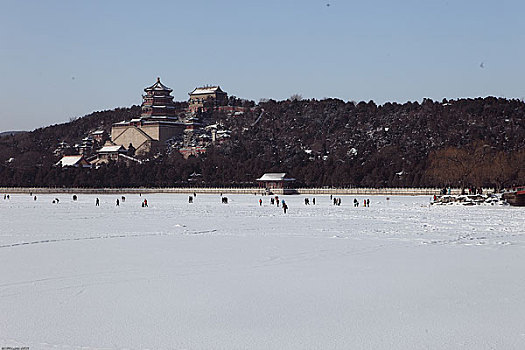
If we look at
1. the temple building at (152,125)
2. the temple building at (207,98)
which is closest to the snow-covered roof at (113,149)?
the temple building at (152,125)

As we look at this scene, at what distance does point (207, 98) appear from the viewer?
509 ft

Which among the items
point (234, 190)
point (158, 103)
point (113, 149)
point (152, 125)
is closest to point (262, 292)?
point (234, 190)

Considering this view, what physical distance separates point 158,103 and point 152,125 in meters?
6.93

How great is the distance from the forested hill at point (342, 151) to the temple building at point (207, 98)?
5039 mm

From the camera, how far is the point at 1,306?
472 inches

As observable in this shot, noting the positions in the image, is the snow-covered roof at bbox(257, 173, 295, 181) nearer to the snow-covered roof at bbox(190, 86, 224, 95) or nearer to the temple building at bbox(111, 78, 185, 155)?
the temple building at bbox(111, 78, 185, 155)

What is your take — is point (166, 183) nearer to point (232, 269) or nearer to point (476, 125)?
point (476, 125)

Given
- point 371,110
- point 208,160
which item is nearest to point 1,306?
point 208,160

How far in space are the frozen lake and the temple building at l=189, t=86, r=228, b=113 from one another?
131 meters

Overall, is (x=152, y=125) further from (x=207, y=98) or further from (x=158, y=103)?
(x=207, y=98)

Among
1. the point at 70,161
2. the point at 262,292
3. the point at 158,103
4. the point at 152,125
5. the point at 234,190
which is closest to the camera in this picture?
the point at 262,292

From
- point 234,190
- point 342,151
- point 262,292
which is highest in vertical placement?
point 342,151

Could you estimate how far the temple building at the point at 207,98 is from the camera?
153375 mm

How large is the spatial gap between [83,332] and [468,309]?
6075mm
